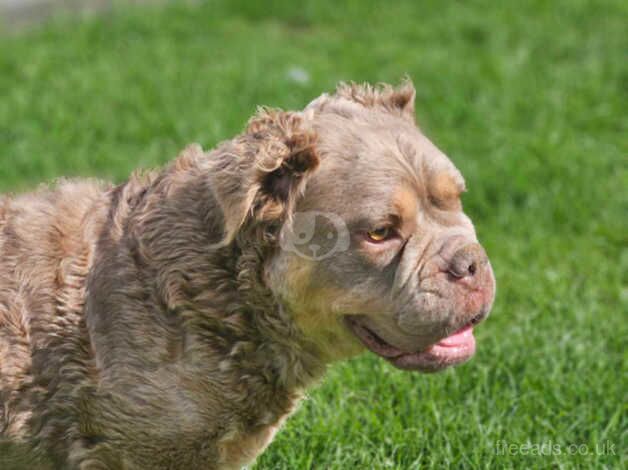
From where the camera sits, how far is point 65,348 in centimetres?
404

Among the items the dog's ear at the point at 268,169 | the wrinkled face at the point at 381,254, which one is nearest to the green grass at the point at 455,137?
the wrinkled face at the point at 381,254

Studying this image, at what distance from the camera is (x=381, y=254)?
394 cm

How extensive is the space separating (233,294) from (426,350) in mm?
796

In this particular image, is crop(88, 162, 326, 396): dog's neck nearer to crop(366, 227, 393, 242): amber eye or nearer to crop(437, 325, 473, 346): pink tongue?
crop(366, 227, 393, 242): amber eye

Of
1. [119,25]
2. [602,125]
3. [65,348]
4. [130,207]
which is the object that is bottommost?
[602,125]

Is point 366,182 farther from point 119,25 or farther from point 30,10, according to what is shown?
point 30,10

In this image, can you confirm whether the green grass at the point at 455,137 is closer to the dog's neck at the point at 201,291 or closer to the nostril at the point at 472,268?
the dog's neck at the point at 201,291

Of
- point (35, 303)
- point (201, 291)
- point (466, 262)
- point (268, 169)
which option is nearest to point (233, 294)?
point (201, 291)

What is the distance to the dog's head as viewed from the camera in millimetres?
3930

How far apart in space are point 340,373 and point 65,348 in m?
1.87

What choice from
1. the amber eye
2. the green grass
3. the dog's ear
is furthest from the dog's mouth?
the green grass

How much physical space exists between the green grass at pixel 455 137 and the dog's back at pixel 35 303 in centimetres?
130

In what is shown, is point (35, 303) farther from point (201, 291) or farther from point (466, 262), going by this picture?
point (466, 262)

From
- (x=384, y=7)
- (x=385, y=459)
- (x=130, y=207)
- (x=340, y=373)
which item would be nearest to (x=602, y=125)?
(x=384, y=7)
